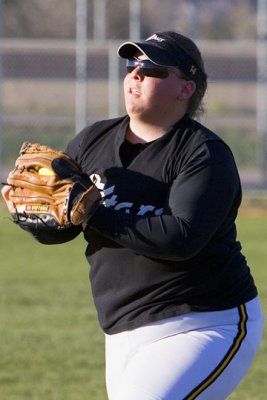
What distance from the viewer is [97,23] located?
84.0 feet

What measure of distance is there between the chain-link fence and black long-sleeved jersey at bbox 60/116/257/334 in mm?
9481

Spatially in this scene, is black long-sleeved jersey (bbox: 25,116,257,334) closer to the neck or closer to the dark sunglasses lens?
the neck

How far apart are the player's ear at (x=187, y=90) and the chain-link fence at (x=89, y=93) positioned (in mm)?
9346

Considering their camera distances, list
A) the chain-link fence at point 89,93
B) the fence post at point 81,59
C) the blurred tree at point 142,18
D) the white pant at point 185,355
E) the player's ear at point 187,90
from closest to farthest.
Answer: the white pant at point 185,355 < the player's ear at point 187,90 < the fence post at point 81,59 < the chain-link fence at point 89,93 < the blurred tree at point 142,18

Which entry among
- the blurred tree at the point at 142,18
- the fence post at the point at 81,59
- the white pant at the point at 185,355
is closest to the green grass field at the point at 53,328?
the white pant at the point at 185,355

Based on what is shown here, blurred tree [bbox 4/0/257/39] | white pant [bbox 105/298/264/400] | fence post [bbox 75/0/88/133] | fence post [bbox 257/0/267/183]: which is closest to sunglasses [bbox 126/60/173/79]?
white pant [bbox 105/298/264/400]

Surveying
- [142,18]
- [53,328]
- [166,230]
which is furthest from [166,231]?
[142,18]

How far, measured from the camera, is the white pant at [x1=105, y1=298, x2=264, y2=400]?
3369mm

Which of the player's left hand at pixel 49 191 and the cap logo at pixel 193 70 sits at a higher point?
the cap logo at pixel 193 70

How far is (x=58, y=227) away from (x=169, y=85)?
620 millimetres

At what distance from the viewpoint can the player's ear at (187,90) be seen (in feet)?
12.2

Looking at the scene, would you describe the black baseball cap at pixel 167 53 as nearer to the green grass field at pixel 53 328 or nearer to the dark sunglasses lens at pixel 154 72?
the dark sunglasses lens at pixel 154 72

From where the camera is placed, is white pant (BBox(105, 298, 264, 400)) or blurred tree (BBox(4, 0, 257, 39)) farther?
blurred tree (BBox(4, 0, 257, 39))

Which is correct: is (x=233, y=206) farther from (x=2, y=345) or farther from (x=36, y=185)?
(x=2, y=345)
